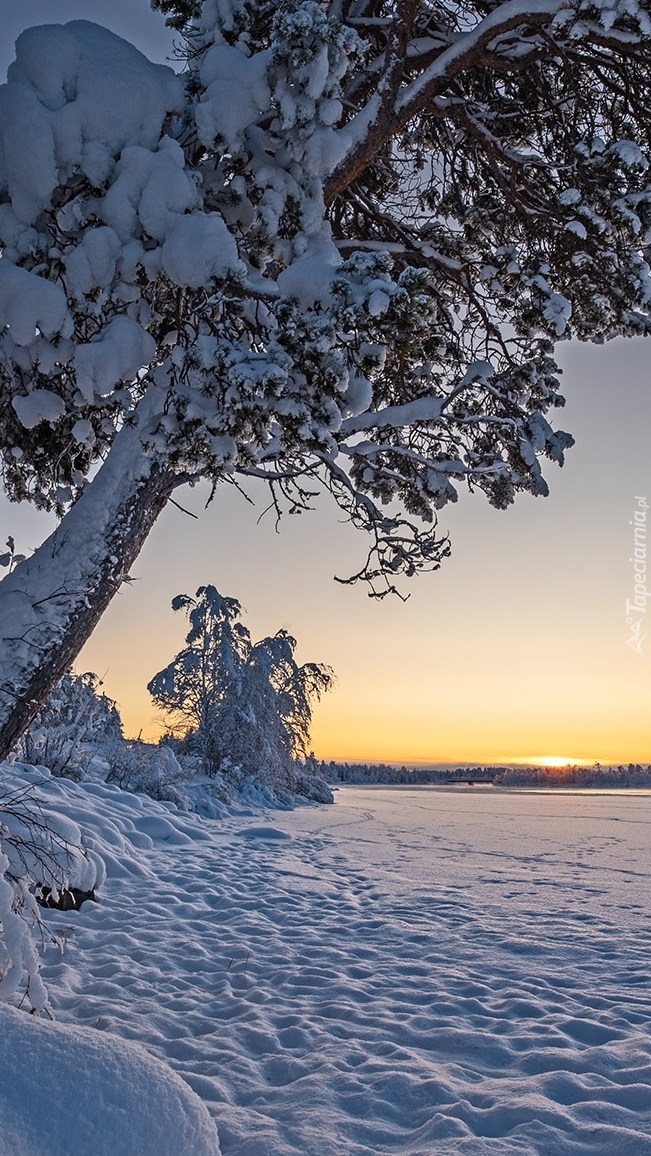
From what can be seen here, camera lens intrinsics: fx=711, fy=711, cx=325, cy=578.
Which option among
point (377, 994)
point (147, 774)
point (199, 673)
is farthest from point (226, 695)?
point (377, 994)

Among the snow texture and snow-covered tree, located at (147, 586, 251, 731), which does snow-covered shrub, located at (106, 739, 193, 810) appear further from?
the snow texture

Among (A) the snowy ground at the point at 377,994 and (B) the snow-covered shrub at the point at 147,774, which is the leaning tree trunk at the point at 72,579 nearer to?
(A) the snowy ground at the point at 377,994

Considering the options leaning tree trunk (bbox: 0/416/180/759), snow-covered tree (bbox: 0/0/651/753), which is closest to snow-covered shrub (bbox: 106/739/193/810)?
snow-covered tree (bbox: 0/0/651/753)

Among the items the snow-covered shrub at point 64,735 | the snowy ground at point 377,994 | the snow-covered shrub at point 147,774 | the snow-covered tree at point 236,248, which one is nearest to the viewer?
the snowy ground at point 377,994

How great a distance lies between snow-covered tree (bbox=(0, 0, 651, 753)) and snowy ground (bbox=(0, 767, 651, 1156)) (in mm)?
2014

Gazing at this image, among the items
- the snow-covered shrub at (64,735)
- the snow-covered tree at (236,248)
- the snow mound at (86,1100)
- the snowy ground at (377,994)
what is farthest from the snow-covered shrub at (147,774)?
the snow mound at (86,1100)

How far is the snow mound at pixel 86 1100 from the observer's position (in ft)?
5.89

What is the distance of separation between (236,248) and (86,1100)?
325 cm

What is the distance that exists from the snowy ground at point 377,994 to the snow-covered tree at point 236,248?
201 cm

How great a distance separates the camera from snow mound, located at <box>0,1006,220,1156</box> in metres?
1.79

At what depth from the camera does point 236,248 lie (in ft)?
10.8

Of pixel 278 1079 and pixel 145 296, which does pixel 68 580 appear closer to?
pixel 145 296

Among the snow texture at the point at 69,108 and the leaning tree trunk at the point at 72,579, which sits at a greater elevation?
the snow texture at the point at 69,108

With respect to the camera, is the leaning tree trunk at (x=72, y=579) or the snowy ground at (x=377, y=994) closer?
the snowy ground at (x=377, y=994)
